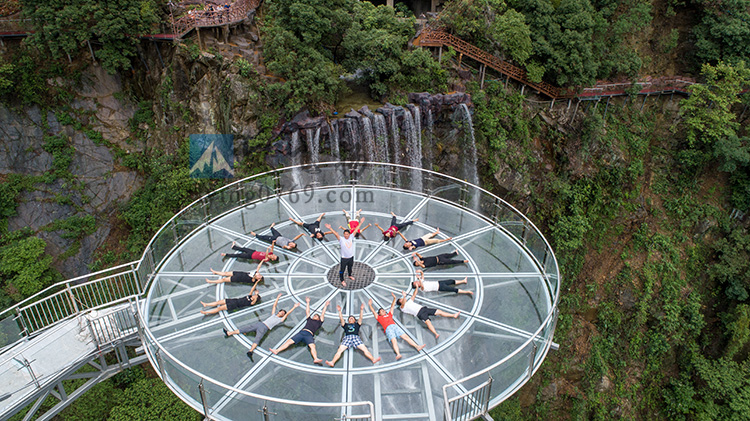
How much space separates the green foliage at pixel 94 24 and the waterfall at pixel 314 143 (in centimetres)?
829

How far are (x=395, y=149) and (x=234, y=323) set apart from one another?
43.2ft

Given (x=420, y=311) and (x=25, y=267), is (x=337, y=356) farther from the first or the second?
(x=25, y=267)

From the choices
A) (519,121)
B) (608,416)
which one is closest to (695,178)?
(519,121)

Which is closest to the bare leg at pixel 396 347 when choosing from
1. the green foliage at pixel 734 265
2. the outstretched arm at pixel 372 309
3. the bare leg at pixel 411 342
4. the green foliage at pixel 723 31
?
the bare leg at pixel 411 342

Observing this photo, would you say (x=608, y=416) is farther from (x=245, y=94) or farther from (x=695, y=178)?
(x=245, y=94)

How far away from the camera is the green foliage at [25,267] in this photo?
19.0 metres

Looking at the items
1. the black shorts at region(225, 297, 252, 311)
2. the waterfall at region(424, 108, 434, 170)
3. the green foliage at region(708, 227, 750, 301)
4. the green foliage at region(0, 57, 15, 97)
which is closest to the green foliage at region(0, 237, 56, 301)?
the green foliage at region(0, 57, 15, 97)

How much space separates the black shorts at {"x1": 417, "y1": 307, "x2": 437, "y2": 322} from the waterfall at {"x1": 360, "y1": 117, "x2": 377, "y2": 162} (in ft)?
39.2

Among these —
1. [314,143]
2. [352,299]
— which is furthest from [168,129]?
[352,299]

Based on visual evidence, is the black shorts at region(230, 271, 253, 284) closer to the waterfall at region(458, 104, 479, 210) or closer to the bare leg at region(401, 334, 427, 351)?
the bare leg at region(401, 334, 427, 351)

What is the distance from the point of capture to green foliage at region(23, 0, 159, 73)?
19156mm

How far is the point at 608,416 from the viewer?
22422 millimetres

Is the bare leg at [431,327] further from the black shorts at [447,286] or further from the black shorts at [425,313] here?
the black shorts at [447,286]

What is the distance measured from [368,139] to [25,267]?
1487cm
